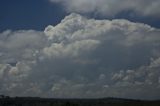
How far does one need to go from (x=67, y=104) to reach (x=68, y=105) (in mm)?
765

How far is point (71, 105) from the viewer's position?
17075 centimetres

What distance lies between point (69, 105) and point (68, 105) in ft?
1.62

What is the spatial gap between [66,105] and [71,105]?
254 centimetres

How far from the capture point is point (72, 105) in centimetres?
17075

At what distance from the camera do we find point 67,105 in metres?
169

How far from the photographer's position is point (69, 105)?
6668 inches

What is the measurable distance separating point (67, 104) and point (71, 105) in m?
2.13

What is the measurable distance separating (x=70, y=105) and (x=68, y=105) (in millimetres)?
1410

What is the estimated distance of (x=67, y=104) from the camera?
170 metres

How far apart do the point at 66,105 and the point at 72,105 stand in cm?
292

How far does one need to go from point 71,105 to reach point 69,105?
162 cm

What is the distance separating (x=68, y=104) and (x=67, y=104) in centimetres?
43
